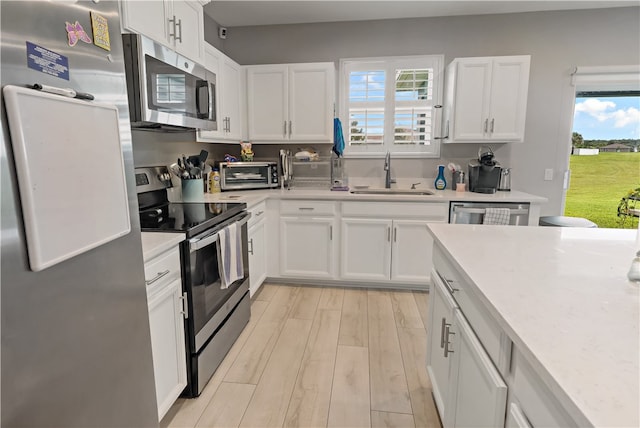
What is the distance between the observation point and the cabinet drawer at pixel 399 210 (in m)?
3.04

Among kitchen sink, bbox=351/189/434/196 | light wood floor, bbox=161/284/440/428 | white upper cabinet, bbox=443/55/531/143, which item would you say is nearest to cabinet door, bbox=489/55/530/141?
white upper cabinet, bbox=443/55/531/143

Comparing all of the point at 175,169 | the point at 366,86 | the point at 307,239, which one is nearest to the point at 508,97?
the point at 366,86

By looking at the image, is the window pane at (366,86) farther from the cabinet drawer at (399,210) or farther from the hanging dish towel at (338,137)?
the cabinet drawer at (399,210)

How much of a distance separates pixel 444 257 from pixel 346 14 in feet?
9.24

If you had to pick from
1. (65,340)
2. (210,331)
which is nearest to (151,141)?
(210,331)

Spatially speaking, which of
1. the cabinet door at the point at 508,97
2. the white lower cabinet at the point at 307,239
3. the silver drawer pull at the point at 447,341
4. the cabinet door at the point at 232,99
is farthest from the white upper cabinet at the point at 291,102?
the silver drawer pull at the point at 447,341

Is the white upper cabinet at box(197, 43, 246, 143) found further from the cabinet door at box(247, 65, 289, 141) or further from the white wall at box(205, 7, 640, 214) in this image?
the white wall at box(205, 7, 640, 214)

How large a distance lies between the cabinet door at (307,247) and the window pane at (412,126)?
4.07ft

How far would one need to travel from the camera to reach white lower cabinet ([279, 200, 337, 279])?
10.6 ft

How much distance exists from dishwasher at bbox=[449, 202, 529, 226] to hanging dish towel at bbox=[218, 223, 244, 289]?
185 centimetres

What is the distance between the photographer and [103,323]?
1.03m

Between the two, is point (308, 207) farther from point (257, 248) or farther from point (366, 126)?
point (366, 126)

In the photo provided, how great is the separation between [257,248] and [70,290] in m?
2.18

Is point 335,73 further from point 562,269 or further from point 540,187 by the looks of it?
point 562,269
